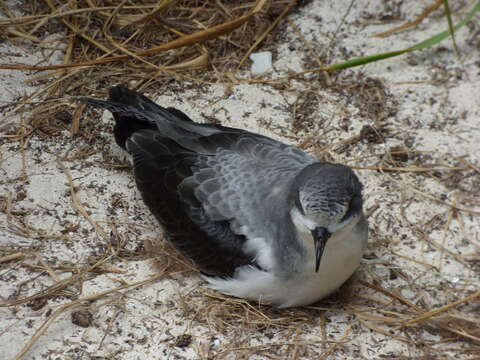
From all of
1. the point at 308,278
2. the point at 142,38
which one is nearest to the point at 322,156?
the point at 308,278

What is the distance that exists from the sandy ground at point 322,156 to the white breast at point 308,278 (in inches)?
5.4

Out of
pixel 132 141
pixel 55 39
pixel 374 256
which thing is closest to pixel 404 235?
pixel 374 256

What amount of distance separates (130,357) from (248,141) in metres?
1.71

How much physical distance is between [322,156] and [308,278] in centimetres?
152

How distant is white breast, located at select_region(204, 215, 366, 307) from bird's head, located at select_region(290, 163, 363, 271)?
0.10m

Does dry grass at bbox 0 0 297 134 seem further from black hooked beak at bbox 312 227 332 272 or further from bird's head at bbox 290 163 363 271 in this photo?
black hooked beak at bbox 312 227 332 272

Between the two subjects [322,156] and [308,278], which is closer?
[308,278]

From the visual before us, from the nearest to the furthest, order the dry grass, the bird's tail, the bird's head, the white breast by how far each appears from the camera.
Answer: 1. the bird's head
2. the white breast
3. the bird's tail
4. the dry grass

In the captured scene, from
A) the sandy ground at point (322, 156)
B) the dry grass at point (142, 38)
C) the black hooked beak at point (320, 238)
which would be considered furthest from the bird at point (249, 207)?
the dry grass at point (142, 38)

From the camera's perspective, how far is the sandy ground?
386cm

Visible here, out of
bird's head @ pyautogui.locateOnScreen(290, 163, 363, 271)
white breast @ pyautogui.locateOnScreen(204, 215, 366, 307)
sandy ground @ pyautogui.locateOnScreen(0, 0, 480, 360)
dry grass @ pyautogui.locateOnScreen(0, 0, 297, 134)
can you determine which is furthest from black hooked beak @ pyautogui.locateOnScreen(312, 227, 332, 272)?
dry grass @ pyautogui.locateOnScreen(0, 0, 297, 134)

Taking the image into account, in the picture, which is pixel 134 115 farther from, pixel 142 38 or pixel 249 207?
pixel 142 38

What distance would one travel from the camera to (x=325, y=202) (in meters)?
3.48

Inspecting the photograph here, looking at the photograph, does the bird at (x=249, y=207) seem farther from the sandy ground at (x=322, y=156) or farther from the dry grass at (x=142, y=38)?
the dry grass at (x=142, y=38)
